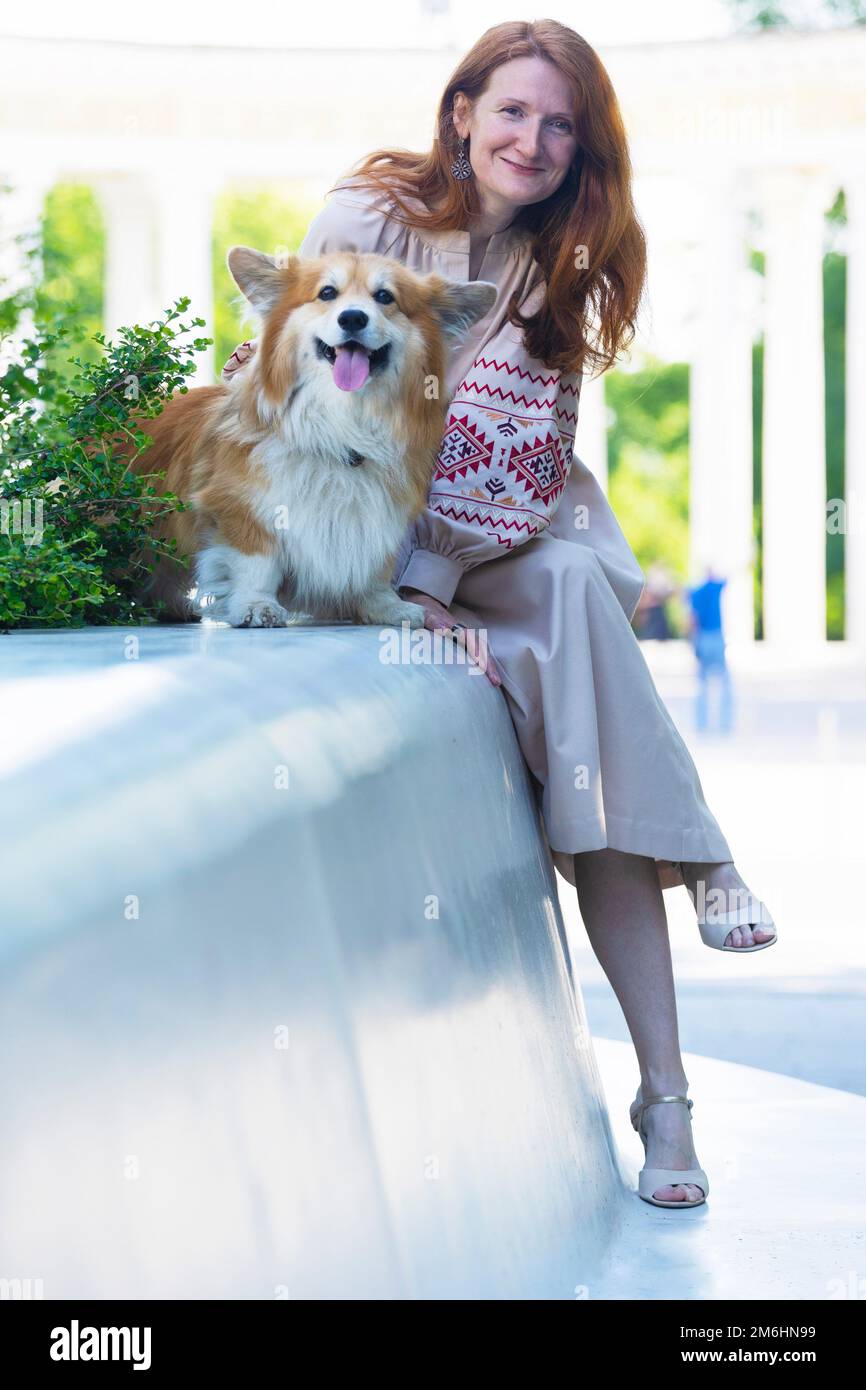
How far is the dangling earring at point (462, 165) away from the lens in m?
5.13

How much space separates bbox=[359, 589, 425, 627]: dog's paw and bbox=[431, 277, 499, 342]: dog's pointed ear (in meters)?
0.82

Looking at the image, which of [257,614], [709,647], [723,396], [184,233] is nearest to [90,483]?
[257,614]

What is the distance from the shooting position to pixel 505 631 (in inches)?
183

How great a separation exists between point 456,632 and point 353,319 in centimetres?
92

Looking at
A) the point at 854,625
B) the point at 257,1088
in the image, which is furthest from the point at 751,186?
the point at 257,1088

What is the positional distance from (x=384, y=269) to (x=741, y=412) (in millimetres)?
25843

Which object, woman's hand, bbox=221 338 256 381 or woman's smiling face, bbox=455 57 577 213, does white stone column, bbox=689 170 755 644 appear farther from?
woman's smiling face, bbox=455 57 577 213

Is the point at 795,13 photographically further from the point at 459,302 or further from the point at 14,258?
the point at 459,302

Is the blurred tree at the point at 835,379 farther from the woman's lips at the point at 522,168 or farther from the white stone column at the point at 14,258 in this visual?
the woman's lips at the point at 522,168

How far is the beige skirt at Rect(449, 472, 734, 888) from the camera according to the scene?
4.46 meters

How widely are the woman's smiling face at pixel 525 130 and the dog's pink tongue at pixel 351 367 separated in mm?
686

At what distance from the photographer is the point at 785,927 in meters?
9.98
